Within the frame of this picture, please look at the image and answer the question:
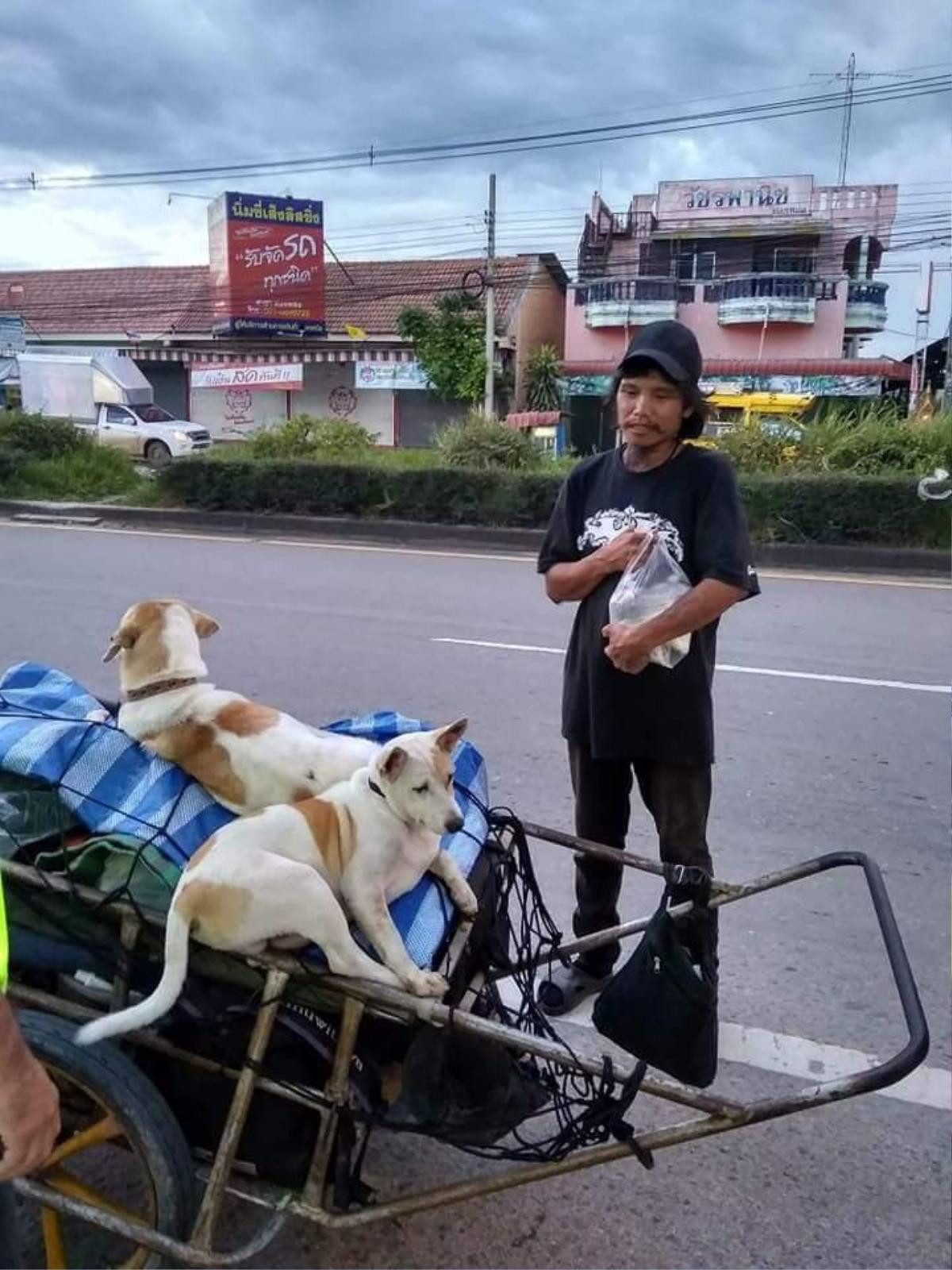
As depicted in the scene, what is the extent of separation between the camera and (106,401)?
2511 centimetres

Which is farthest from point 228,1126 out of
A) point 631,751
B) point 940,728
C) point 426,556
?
point 426,556

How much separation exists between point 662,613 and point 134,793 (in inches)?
49.4

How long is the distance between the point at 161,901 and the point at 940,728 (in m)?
4.59

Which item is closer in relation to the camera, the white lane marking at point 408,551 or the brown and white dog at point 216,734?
the brown and white dog at point 216,734

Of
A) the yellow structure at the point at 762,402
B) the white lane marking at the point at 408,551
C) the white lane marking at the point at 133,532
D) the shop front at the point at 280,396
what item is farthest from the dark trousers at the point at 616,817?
the shop front at the point at 280,396

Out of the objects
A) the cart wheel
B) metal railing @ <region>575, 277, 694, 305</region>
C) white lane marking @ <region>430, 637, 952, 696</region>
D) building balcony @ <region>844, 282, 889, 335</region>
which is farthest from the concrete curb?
building balcony @ <region>844, 282, 889, 335</region>

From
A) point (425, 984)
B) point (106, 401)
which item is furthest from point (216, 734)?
point (106, 401)

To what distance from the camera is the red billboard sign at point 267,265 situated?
27.5 m

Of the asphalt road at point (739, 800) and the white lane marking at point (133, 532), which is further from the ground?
the white lane marking at point (133, 532)

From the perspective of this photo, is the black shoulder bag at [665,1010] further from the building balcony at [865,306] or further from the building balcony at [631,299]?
the building balcony at [865,306]

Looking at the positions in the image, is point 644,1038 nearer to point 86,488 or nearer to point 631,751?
point 631,751

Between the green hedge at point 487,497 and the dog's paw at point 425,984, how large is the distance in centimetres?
1022

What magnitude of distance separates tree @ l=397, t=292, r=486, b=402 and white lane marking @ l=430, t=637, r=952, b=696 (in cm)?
1980

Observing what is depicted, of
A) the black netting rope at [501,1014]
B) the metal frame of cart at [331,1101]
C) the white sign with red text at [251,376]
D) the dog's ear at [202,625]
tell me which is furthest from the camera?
the white sign with red text at [251,376]
